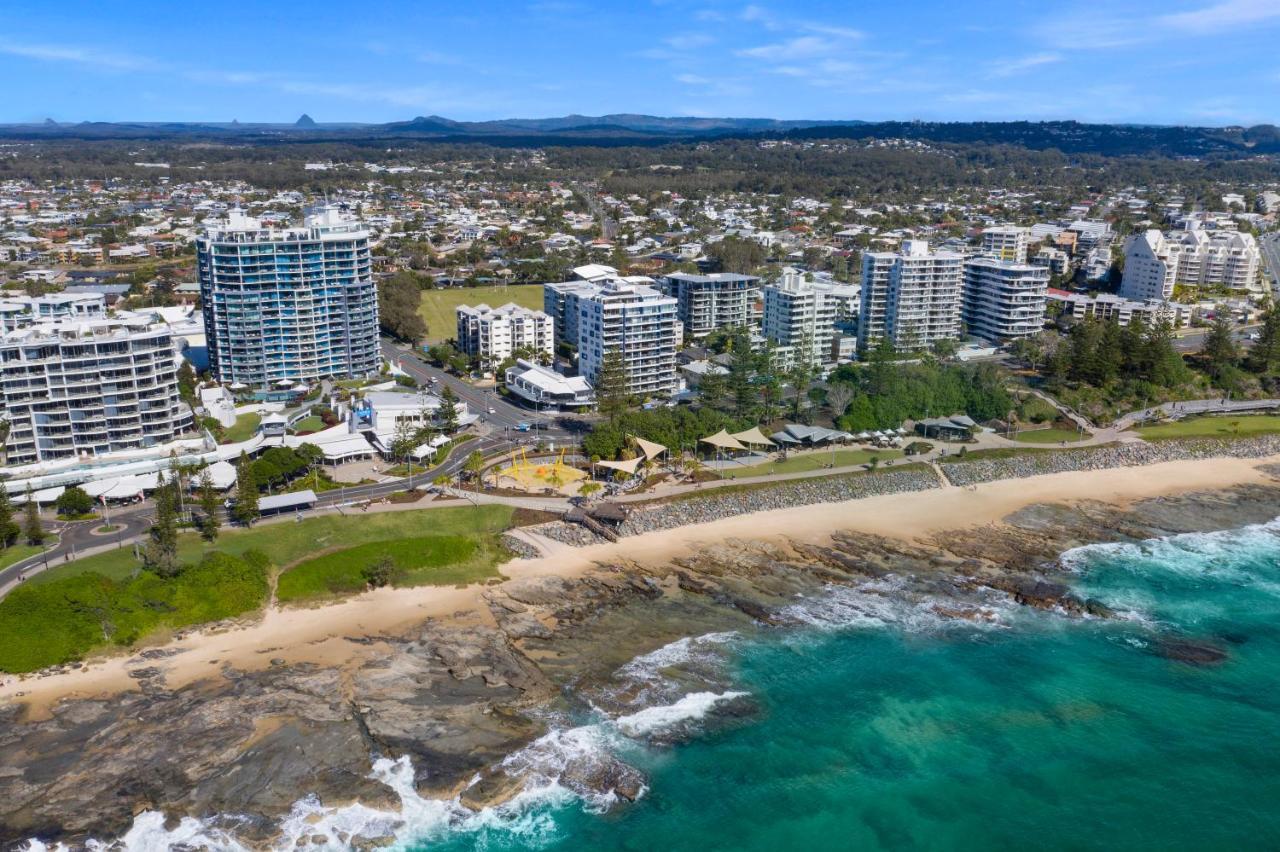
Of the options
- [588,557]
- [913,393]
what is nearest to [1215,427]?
[913,393]

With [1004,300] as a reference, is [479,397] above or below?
below

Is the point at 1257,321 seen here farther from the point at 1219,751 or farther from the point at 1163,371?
the point at 1219,751

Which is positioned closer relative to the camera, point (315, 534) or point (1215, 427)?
point (315, 534)

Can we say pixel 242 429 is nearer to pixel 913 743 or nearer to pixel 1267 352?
pixel 913 743

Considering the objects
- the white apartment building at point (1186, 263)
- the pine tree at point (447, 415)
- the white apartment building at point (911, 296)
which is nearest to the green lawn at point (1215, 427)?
the white apartment building at point (911, 296)

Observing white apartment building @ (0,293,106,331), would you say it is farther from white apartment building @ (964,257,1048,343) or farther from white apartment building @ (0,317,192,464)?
white apartment building @ (964,257,1048,343)

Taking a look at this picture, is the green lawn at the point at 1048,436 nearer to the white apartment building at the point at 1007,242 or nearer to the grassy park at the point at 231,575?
the grassy park at the point at 231,575
